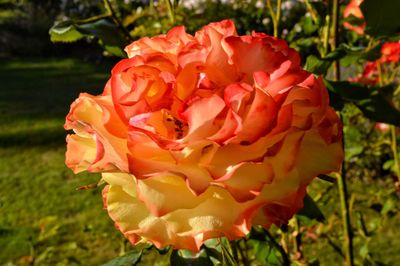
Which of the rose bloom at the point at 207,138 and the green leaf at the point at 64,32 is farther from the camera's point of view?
the green leaf at the point at 64,32

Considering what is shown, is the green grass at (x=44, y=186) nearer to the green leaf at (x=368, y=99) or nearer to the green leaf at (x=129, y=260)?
the green leaf at (x=129, y=260)

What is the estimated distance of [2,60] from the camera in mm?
8797

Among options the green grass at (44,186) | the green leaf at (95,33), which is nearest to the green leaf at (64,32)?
the green leaf at (95,33)

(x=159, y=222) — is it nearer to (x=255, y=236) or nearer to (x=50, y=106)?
(x=255, y=236)

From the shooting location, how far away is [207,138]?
1.30 feet

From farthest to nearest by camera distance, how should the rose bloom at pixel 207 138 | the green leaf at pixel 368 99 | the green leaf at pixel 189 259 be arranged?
the green leaf at pixel 368 99 → the green leaf at pixel 189 259 → the rose bloom at pixel 207 138

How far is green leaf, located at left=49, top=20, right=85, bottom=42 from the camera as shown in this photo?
2.38 feet

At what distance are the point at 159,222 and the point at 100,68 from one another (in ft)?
26.5

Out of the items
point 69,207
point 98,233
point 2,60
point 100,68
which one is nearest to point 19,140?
point 69,207

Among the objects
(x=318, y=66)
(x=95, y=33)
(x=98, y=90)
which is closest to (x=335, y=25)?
(x=318, y=66)

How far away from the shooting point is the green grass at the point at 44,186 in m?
2.73

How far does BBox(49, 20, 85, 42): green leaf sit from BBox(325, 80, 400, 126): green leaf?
1.00ft

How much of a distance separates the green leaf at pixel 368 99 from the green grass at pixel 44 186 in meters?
0.73

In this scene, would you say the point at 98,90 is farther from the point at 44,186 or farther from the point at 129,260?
the point at 129,260
